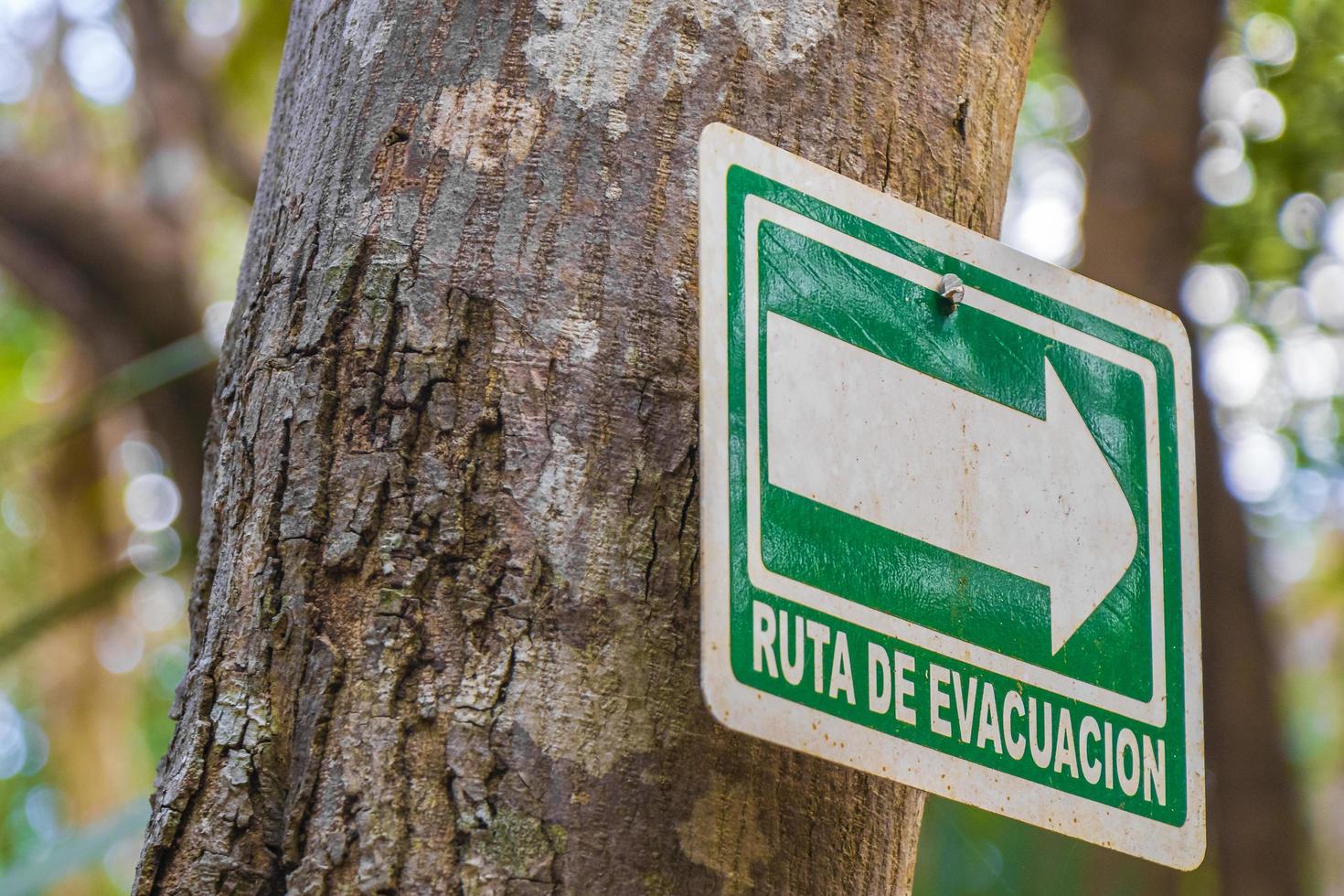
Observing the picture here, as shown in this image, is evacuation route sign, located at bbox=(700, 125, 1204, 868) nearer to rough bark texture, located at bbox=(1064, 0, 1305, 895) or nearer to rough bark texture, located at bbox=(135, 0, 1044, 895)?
rough bark texture, located at bbox=(135, 0, 1044, 895)

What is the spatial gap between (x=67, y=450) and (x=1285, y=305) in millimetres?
4424

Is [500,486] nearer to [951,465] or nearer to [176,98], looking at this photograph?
[951,465]

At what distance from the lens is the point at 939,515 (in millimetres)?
845

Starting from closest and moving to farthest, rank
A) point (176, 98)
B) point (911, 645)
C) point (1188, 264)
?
point (911, 645)
point (1188, 264)
point (176, 98)

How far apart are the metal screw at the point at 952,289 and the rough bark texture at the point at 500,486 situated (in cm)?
11

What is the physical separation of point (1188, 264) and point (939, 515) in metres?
3.11

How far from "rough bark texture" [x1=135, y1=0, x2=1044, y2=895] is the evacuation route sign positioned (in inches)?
3.4

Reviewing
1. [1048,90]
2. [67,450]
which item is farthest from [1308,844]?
[67,450]

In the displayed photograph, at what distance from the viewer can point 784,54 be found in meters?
0.94

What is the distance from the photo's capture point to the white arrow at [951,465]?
31.6 inches

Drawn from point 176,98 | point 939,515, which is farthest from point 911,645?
point 176,98

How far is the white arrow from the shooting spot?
2.63 ft

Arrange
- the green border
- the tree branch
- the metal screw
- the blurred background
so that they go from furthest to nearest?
the tree branch → the blurred background → the metal screw → the green border

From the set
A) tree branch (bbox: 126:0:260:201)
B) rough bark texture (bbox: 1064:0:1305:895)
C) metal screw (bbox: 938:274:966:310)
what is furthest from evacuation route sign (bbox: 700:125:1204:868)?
tree branch (bbox: 126:0:260:201)
